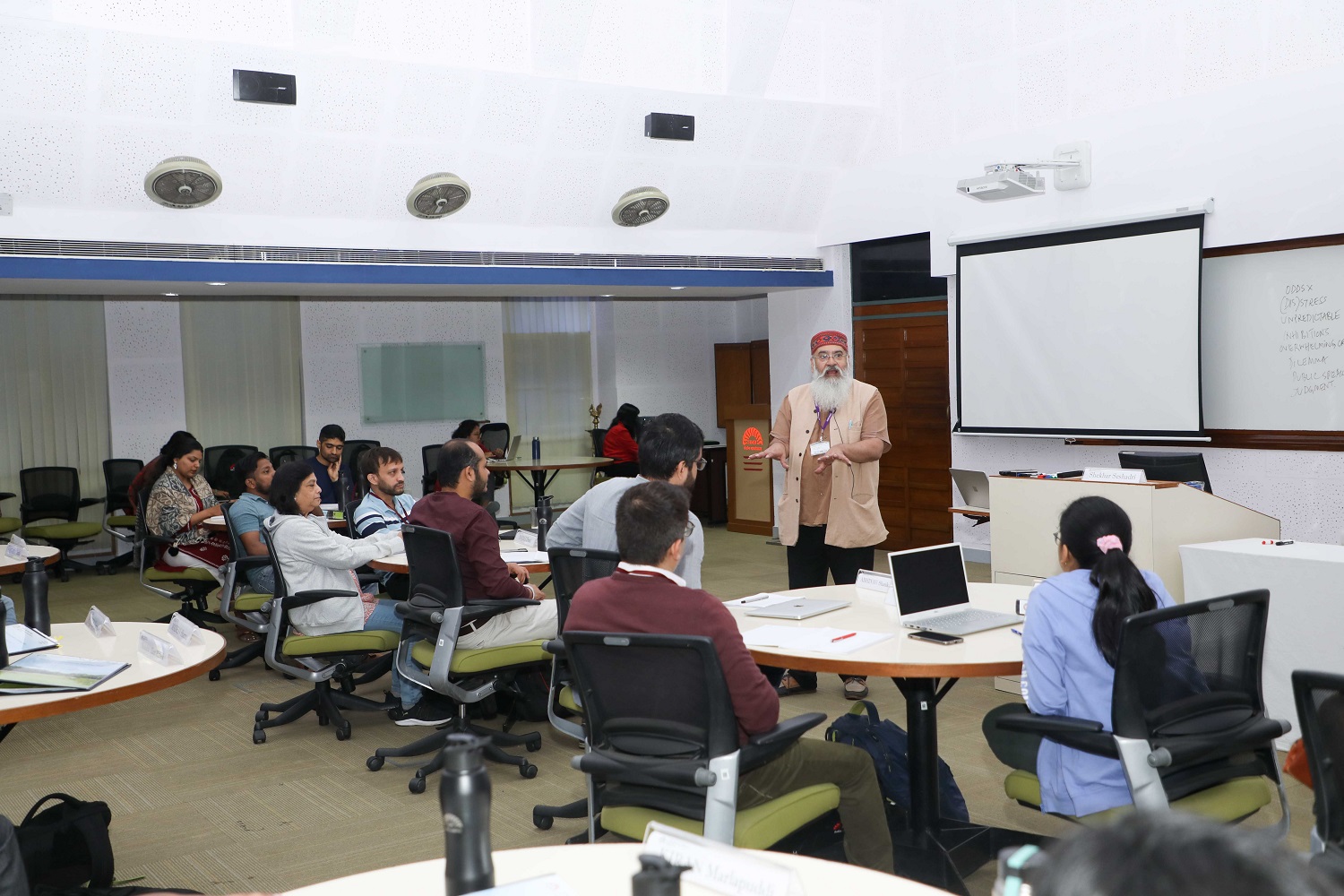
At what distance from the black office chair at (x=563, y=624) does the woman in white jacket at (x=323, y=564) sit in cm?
131

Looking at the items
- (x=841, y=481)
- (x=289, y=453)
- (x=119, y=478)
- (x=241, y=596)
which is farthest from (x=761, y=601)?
(x=119, y=478)

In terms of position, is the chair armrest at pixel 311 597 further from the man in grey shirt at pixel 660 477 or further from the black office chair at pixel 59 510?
the black office chair at pixel 59 510

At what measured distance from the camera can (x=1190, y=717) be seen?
2535mm

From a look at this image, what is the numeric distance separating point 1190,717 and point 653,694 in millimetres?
→ 1209

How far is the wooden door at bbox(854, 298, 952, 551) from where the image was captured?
8758 millimetres

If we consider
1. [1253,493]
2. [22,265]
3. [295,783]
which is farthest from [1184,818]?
[22,265]

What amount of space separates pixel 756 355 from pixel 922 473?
10.3ft

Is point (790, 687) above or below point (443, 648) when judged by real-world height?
below

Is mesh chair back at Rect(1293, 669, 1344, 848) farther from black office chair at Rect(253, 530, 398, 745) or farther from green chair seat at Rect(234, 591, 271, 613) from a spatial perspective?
green chair seat at Rect(234, 591, 271, 613)

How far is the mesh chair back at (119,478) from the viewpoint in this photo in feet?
31.4

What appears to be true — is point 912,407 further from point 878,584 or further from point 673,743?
point 673,743

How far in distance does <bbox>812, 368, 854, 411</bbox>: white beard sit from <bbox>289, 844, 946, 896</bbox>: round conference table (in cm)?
381

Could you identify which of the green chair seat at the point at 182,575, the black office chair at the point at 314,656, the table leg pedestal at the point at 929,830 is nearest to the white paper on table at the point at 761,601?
the table leg pedestal at the point at 929,830

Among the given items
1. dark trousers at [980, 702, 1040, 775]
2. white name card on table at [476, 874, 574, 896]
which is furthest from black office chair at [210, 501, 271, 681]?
white name card on table at [476, 874, 574, 896]
